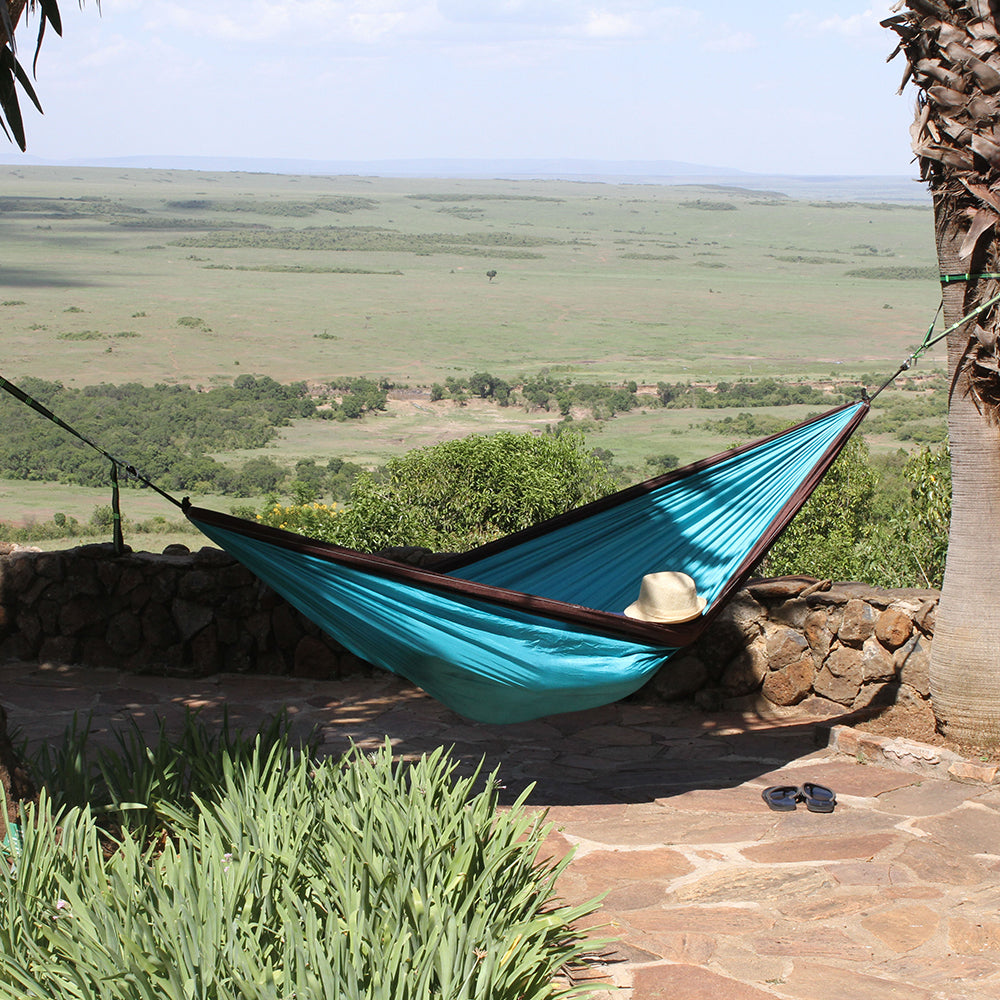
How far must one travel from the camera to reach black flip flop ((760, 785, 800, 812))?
3062 mm

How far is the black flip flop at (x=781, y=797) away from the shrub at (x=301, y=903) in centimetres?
86

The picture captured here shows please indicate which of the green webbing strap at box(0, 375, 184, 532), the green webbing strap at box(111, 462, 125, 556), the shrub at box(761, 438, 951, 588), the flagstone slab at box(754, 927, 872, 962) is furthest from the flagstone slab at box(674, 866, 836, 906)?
the shrub at box(761, 438, 951, 588)

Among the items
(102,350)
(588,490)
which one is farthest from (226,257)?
(588,490)

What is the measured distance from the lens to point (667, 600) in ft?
10.4

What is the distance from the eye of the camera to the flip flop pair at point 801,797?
3037mm

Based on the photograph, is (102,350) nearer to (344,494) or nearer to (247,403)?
(247,403)

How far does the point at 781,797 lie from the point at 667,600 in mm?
595

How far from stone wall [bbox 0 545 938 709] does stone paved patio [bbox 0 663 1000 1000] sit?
0.31 feet

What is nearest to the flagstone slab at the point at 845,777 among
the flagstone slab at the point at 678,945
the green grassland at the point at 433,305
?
the flagstone slab at the point at 678,945

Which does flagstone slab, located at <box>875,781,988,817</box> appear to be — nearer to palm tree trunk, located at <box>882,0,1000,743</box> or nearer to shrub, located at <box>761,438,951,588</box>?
palm tree trunk, located at <box>882,0,1000,743</box>

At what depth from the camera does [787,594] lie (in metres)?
4.09

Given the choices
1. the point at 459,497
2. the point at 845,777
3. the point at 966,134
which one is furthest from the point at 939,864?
the point at 459,497

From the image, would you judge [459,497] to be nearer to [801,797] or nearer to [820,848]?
[801,797]

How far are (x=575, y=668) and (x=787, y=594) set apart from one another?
1.39 metres
